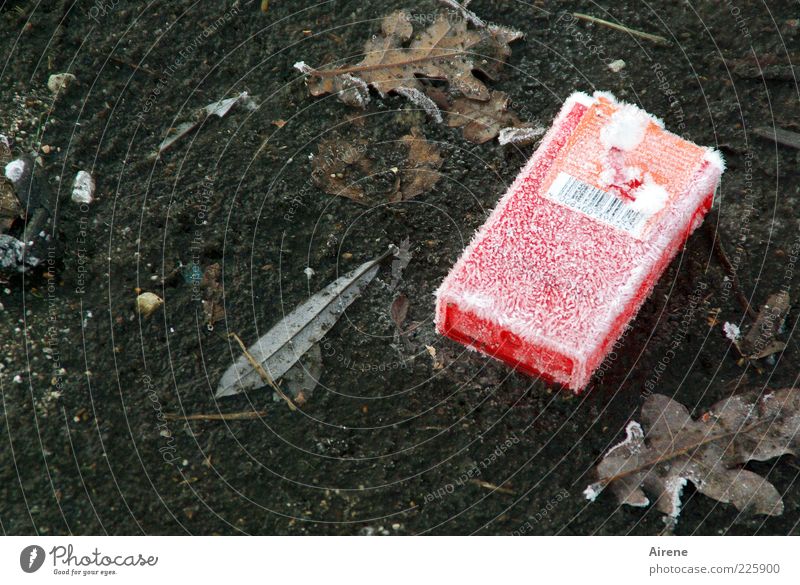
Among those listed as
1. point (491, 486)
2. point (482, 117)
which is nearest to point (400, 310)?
point (491, 486)

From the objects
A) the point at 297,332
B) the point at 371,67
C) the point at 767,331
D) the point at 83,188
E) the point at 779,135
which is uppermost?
the point at 371,67

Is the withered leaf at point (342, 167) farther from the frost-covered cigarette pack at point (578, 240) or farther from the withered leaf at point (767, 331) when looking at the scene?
the withered leaf at point (767, 331)

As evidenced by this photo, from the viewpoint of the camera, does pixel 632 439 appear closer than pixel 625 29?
Yes

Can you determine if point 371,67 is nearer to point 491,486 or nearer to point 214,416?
point 214,416

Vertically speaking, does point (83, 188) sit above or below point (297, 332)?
above

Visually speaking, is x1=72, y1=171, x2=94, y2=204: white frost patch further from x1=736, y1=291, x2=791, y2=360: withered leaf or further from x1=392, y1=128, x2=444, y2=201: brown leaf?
x1=736, y1=291, x2=791, y2=360: withered leaf

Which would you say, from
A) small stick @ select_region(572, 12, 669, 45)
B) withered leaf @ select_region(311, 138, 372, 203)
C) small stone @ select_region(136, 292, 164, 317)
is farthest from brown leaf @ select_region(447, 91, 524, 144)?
small stone @ select_region(136, 292, 164, 317)

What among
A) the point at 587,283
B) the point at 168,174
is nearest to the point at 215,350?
the point at 168,174

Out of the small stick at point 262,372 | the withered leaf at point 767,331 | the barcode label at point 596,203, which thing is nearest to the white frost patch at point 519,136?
the barcode label at point 596,203
